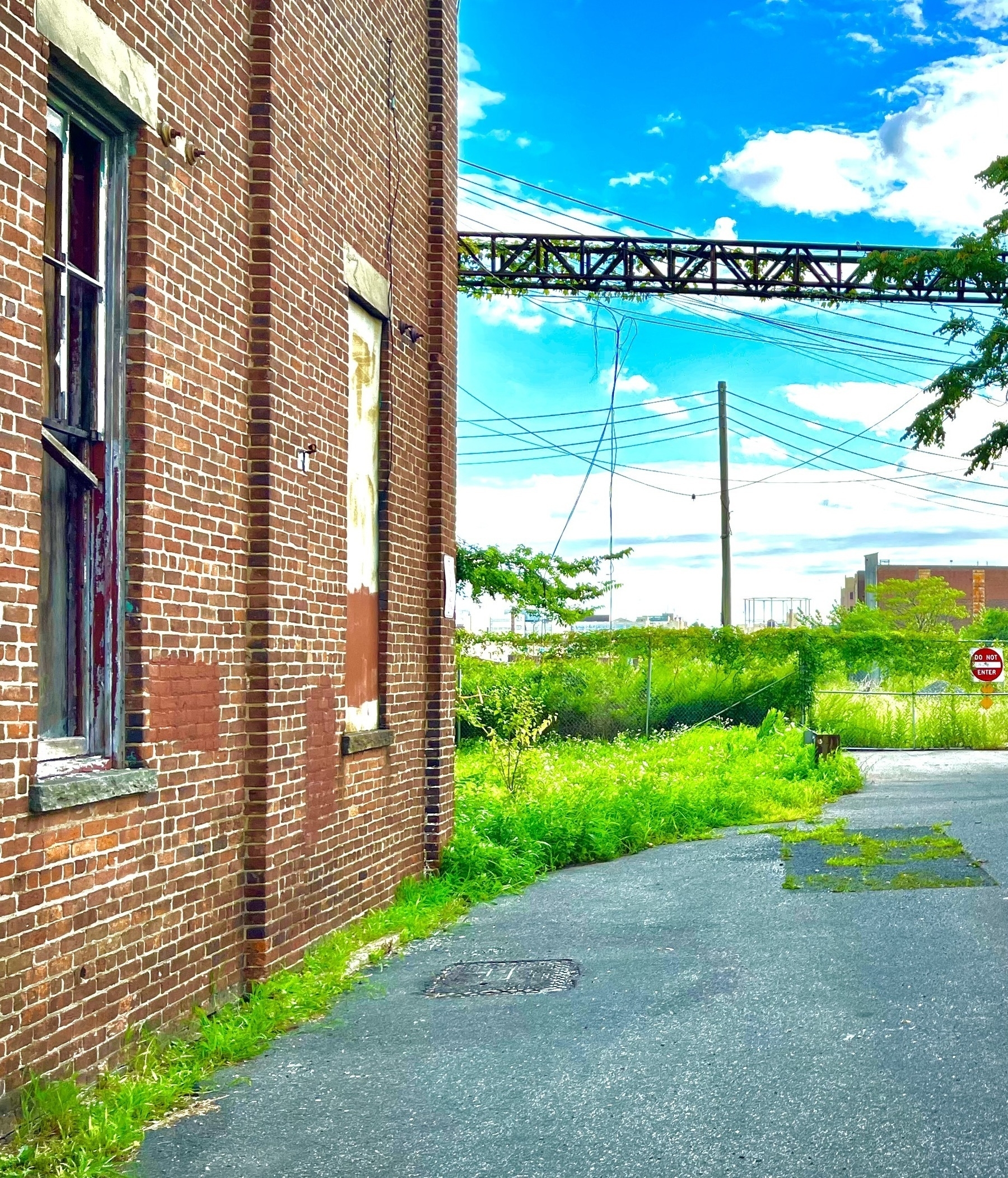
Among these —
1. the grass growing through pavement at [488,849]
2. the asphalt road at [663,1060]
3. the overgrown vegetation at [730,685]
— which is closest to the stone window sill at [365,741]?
the grass growing through pavement at [488,849]

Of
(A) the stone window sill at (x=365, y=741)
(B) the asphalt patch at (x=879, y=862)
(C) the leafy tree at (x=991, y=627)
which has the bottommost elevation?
(B) the asphalt patch at (x=879, y=862)

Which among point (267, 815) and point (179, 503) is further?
point (267, 815)

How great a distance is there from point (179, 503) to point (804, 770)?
1270 cm

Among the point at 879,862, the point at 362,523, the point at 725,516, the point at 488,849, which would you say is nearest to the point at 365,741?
the point at 362,523

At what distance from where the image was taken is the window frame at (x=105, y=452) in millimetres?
5477

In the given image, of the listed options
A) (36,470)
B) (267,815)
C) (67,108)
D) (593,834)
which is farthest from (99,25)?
(593,834)

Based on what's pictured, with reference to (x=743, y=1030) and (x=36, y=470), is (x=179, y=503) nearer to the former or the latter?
(x=36, y=470)

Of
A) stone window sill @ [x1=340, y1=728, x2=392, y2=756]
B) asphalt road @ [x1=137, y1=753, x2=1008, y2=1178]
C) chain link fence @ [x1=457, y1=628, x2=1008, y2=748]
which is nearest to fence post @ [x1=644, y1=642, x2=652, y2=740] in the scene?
chain link fence @ [x1=457, y1=628, x2=1008, y2=748]

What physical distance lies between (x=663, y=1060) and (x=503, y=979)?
1.86 metres

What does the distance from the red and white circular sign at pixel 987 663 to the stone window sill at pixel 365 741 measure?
53.9ft

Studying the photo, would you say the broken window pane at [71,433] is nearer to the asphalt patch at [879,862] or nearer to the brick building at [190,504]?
the brick building at [190,504]

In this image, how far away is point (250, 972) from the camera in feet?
22.5

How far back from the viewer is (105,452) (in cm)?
570

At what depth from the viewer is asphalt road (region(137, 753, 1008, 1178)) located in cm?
465
